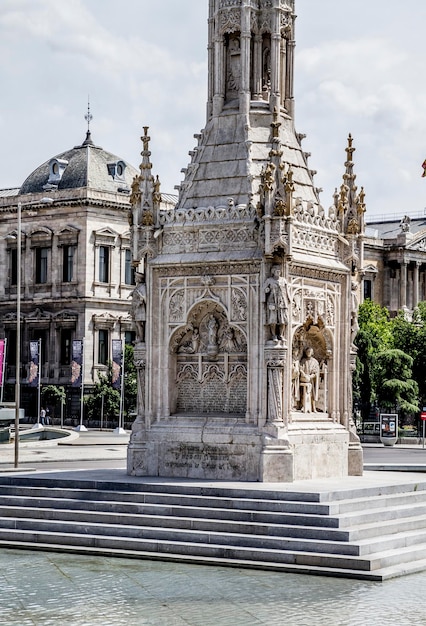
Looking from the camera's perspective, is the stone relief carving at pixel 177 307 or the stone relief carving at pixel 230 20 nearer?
the stone relief carving at pixel 177 307

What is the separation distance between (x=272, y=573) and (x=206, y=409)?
6.38 m

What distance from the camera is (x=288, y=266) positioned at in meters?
25.5

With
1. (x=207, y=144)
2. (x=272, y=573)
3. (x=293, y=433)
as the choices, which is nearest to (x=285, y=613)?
(x=272, y=573)

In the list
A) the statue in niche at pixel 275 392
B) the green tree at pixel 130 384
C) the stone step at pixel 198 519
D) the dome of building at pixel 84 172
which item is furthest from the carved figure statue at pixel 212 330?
the dome of building at pixel 84 172

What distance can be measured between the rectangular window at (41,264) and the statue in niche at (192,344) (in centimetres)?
6983

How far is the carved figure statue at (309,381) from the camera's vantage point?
26.5 metres

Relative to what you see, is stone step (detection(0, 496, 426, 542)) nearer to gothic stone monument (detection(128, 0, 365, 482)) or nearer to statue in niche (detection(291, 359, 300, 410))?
gothic stone monument (detection(128, 0, 365, 482))

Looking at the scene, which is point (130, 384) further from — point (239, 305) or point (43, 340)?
point (239, 305)

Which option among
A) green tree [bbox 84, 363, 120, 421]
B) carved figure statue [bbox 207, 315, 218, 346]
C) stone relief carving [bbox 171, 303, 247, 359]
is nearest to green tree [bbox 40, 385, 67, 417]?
green tree [bbox 84, 363, 120, 421]

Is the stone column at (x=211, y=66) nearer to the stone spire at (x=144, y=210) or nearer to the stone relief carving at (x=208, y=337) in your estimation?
the stone spire at (x=144, y=210)

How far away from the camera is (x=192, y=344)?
2661 centimetres

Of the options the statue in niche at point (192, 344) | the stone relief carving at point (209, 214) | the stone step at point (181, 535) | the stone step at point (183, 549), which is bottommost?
the stone step at point (183, 549)

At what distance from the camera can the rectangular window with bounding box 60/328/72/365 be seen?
9288cm

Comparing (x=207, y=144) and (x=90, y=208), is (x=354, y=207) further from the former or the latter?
(x=90, y=208)
